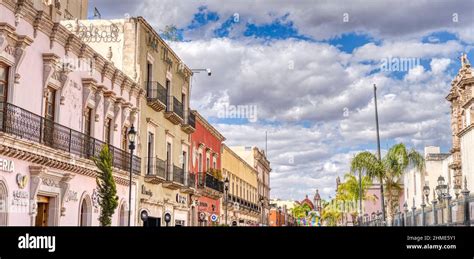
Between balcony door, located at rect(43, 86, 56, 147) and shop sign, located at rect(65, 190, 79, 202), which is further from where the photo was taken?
shop sign, located at rect(65, 190, 79, 202)

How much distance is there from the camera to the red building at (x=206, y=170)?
3353cm

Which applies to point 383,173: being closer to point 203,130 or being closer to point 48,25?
point 203,130

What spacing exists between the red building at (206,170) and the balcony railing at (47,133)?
12.8 m

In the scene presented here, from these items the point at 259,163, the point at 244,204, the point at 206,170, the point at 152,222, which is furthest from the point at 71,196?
the point at 259,163

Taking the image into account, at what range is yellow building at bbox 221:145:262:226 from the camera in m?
44.1

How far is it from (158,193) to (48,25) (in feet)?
39.2

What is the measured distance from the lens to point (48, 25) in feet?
51.7

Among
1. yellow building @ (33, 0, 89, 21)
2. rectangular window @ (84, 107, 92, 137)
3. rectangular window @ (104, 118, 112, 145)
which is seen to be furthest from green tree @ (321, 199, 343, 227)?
rectangular window @ (84, 107, 92, 137)

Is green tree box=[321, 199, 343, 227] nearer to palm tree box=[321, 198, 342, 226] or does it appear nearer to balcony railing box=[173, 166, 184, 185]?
palm tree box=[321, 198, 342, 226]

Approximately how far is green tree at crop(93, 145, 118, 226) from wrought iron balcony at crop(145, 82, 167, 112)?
23.2 ft

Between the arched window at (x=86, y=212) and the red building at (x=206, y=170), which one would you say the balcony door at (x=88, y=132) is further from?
the red building at (x=206, y=170)

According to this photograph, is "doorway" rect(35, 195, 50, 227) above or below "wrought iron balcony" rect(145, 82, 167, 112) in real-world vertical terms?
below

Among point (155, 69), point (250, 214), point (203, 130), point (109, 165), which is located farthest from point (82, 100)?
point (250, 214)

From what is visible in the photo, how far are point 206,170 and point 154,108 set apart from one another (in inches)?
451
